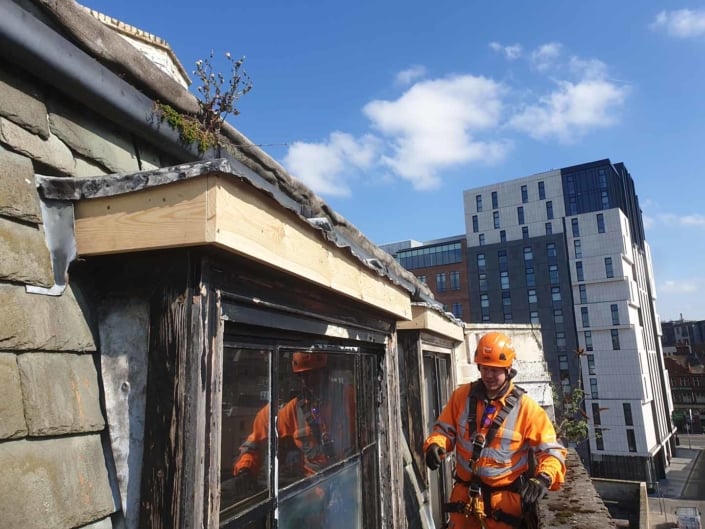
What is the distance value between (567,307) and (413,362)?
51.8 m

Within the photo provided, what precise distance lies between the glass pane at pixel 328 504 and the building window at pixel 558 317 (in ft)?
175

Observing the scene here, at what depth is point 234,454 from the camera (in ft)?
6.27

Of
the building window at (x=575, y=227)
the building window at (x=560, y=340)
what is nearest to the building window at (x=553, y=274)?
the building window at (x=575, y=227)

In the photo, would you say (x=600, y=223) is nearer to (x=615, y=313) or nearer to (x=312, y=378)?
(x=615, y=313)

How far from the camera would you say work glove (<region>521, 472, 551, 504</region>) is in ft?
10.6

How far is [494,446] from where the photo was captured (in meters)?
3.64

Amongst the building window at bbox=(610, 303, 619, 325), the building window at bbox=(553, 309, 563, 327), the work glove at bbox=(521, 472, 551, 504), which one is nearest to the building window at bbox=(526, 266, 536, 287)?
the building window at bbox=(553, 309, 563, 327)

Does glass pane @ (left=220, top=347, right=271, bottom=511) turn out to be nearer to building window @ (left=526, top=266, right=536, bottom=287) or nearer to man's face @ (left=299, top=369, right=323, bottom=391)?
man's face @ (left=299, top=369, right=323, bottom=391)

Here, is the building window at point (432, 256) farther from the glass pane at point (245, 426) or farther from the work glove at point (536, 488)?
the glass pane at point (245, 426)

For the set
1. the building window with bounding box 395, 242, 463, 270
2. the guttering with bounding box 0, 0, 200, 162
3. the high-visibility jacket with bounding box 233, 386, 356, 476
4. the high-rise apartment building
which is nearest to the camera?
the guttering with bounding box 0, 0, 200, 162

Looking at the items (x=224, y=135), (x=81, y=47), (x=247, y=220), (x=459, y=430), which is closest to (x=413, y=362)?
(x=459, y=430)

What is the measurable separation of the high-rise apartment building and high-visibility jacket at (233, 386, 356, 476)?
46615 millimetres

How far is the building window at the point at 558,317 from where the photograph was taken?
51906 millimetres

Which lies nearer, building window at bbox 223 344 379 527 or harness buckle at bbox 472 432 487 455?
building window at bbox 223 344 379 527
